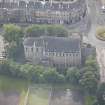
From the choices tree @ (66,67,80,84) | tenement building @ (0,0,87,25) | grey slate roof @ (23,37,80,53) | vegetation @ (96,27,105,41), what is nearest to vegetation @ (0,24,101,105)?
tree @ (66,67,80,84)

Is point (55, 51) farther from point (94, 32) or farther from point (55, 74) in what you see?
point (94, 32)

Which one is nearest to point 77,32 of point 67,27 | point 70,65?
point 67,27

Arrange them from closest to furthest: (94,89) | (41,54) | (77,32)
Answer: (94,89), (41,54), (77,32)

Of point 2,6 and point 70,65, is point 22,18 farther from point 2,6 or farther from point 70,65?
point 70,65

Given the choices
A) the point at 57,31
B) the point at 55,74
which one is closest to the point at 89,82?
the point at 55,74

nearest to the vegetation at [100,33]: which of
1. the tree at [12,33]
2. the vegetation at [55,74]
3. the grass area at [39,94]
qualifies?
the vegetation at [55,74]

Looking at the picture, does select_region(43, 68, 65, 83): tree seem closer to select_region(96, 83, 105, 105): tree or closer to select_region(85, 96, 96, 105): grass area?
select_region(85, 96, 96, 105): grass area
